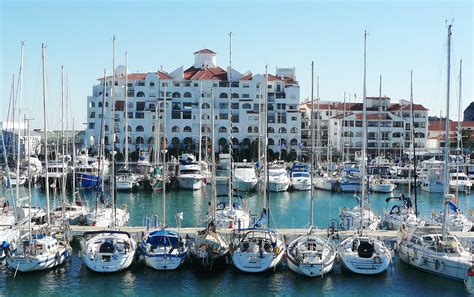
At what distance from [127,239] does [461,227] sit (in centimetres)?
1996

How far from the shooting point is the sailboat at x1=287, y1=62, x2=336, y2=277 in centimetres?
2541

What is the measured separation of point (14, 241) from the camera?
29.2m

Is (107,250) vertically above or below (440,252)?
below

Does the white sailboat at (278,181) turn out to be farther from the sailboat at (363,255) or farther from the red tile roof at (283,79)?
the red tile roof at (283,79)

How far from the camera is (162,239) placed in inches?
1089

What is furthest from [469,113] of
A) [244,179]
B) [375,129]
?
[244,179]

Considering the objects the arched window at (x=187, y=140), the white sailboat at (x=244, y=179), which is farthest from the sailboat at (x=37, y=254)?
the arched window at (x=187, y=140)

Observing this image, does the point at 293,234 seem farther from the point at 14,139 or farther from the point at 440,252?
the point at 14,139

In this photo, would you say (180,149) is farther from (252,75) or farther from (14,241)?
(14,241)

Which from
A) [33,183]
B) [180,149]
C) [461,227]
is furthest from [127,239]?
[180,149]

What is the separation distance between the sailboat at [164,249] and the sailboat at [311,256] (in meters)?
5.05

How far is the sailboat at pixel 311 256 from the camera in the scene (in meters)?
25.4

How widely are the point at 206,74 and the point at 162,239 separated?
66341mm

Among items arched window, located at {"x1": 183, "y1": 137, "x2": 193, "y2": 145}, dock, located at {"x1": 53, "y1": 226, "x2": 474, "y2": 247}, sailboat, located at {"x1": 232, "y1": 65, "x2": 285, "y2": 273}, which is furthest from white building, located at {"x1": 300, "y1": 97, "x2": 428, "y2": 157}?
sailboat, located at {"x1": 232, "y1": 65, "x2": 285, "y2": 273}
